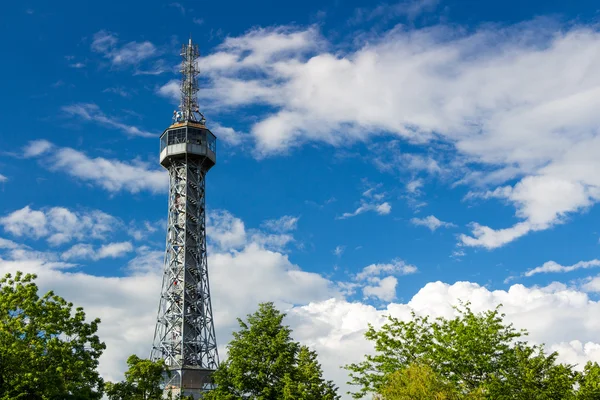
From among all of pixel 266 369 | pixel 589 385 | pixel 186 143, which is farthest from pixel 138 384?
pixel 186 143

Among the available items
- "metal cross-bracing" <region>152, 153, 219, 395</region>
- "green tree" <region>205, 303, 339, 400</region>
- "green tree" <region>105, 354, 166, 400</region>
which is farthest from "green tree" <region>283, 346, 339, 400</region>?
"metal cross-bracing" <region>152, 153, 219, 395</region>

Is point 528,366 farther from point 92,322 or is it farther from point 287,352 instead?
point 92,322

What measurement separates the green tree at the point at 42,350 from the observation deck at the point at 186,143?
56291 mm

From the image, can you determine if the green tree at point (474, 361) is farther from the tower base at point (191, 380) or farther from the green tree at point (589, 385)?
the tower base at point (191, 380)

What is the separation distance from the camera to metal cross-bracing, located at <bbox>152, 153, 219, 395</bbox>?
273 ft

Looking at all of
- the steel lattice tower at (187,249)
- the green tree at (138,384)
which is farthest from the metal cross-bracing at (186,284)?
the green tree at (138,384)

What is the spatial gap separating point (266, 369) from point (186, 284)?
4555cm

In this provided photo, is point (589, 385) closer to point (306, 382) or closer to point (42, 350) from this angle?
point (306, 382)

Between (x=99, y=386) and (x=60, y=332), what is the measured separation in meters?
4.77

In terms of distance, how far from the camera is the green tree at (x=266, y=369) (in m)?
45.5

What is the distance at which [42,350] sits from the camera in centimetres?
3816

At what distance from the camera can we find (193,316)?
290ft

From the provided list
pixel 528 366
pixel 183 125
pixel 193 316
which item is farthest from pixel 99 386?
pixel 183 125

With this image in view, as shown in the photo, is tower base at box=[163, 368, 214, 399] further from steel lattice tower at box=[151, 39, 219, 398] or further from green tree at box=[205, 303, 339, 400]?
green tree at box=[205, 303, 339, 400]
